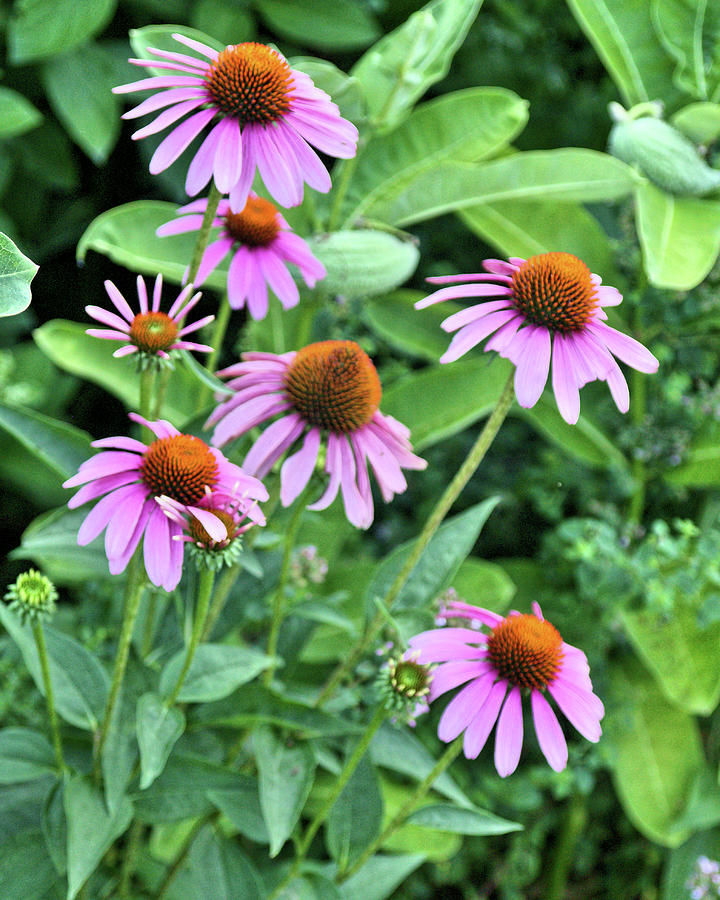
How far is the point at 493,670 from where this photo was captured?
689 millimetres

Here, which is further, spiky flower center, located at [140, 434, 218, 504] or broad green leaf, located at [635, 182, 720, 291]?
broad green leaf, located at [635, 182, 720, 291]

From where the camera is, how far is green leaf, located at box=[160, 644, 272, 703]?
782 millimetres

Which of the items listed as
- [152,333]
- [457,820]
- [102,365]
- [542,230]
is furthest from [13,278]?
[542,230]

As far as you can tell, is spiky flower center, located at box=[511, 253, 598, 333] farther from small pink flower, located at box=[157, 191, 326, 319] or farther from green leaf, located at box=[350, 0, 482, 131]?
green leaf, located at box=[350, 0, 482, 131]

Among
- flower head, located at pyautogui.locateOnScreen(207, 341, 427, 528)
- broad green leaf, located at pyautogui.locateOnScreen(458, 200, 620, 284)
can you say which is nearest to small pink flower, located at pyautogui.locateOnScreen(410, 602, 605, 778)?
flower head, located at pyautogui.locateOnScreen(207, 341, 427, 528)

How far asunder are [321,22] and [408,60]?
0.37 m

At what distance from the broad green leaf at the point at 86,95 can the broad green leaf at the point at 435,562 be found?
29.4 inches

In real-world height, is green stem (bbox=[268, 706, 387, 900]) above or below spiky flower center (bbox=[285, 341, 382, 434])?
below

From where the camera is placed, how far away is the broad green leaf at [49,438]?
861 mm

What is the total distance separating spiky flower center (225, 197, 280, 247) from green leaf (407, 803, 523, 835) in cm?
49

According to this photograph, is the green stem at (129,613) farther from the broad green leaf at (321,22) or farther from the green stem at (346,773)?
the broad green leaf at (321,22)

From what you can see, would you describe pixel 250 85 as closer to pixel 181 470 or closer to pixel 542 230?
pixel 181 470

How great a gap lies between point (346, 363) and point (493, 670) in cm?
25

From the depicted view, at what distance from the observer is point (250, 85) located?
67cm
